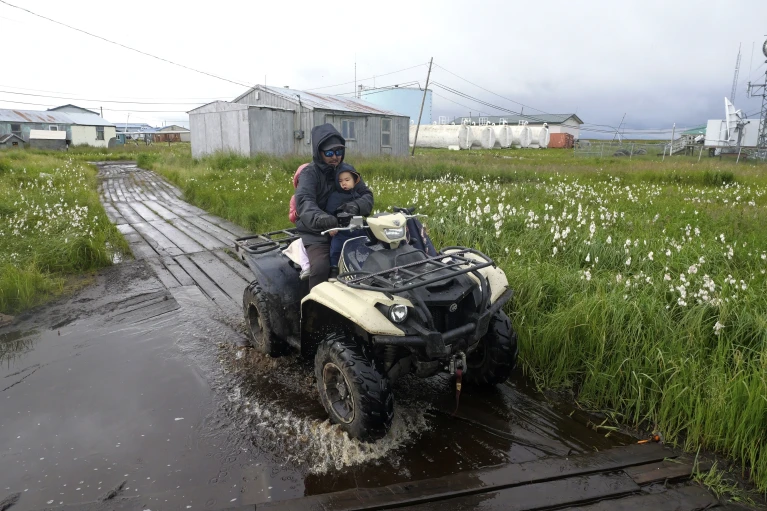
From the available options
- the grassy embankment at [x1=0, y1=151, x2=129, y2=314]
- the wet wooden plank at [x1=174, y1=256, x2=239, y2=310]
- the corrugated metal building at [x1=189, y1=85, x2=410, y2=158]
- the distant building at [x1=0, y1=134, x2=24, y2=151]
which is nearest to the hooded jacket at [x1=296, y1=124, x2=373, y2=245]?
the wet wooden plank at [x1=174, y1=256, x2=239, y2=310]

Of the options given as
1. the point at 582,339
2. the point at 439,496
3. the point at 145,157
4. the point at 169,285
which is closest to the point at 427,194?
the point at 169,285

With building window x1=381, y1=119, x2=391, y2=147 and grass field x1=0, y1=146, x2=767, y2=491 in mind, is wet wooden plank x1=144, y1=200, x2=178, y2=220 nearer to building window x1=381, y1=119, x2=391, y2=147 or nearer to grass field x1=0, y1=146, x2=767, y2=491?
grass field x1=0, y1=146, x2=767, y2=491

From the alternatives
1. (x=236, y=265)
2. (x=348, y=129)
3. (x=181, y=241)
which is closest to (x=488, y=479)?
(x=236, y=265)

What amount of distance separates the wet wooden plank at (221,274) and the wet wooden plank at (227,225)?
1395 millimetres

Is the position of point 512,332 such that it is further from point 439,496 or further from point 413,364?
point 439,496

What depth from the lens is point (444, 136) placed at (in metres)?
54.8

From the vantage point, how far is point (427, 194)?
9.41 m

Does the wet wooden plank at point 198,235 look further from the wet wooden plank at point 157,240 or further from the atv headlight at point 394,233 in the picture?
the atv headlight at point 394,233

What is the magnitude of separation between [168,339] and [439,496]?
3.40 meters

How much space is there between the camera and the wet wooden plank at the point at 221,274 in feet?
21.6

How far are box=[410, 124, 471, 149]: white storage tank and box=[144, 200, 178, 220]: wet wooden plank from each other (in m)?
41.4

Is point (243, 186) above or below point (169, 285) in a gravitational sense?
above

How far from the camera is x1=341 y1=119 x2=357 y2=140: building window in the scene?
916 inches

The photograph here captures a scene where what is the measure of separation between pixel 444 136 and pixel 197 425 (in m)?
53.6
